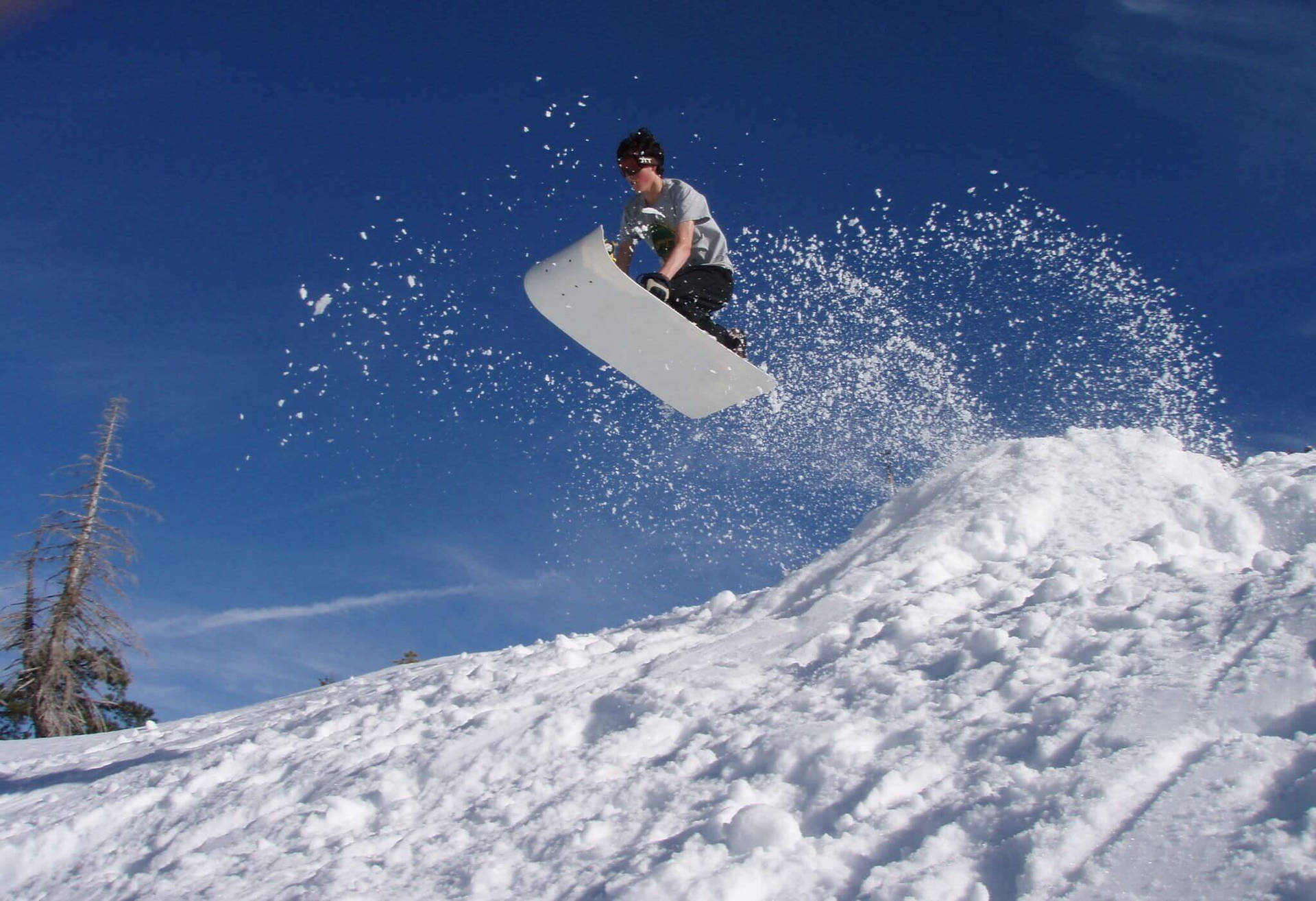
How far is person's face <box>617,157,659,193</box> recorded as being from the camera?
22.2ft

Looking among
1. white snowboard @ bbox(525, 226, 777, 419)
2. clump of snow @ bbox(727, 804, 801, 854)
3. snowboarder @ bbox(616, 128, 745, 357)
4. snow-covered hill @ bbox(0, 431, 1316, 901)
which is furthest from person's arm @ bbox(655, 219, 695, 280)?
clump of snow @ bbox(727, 804, 801, 854)

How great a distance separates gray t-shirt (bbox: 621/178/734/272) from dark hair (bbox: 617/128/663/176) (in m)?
0.18

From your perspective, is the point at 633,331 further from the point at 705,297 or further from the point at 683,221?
the point at 683,221

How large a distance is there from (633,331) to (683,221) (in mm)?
865

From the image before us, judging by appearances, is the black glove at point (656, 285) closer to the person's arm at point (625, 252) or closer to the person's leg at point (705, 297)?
the person's leg at point (705, 297)

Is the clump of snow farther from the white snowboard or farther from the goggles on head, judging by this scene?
the goggles on head

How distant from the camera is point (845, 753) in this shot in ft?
9.45

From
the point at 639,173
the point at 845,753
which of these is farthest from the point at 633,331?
the point at 845,753

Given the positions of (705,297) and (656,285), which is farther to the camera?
(705,297)

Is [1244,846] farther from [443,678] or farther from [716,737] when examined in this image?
[443,678]

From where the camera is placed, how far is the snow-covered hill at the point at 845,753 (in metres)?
2.28

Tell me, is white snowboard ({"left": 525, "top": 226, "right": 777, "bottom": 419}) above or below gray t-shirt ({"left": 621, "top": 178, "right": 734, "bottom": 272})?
below

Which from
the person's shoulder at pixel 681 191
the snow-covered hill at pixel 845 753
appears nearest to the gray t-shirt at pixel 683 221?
the person's shoulder at pixel 681 191

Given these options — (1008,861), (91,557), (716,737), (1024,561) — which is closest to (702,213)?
(1024,561)
